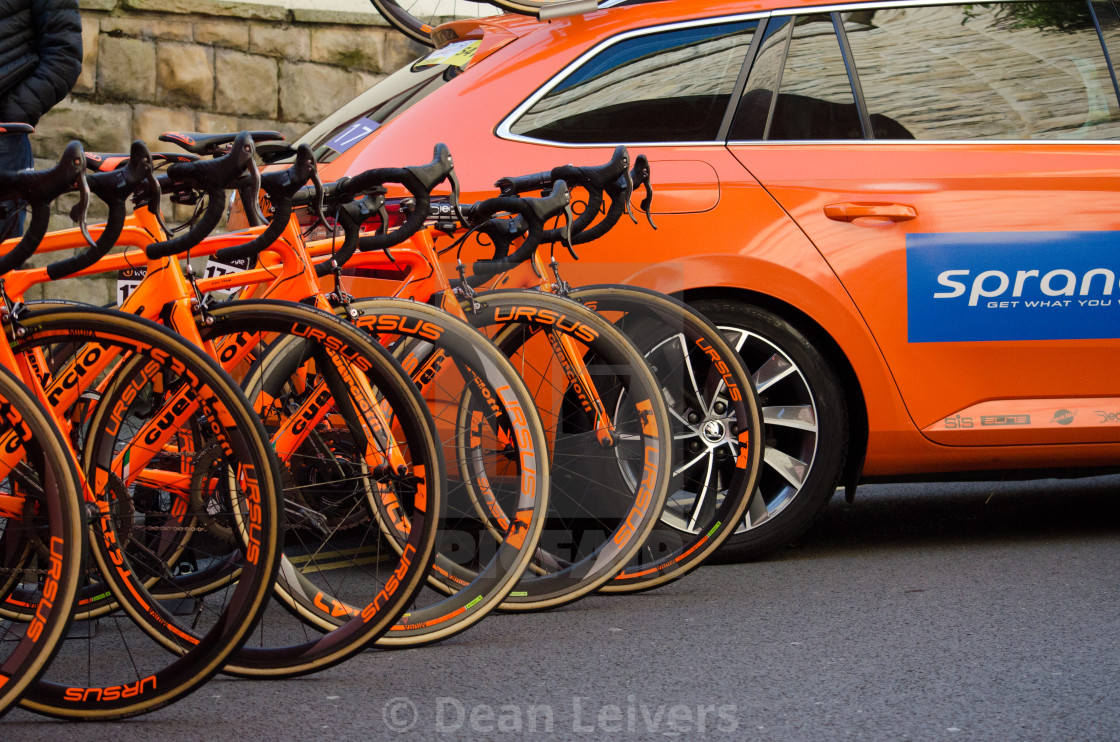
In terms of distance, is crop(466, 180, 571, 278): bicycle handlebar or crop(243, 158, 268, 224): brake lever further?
crop(466, 180, 571, 278): bicycle handlebar

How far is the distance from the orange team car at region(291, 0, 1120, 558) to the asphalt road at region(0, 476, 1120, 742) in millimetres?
448

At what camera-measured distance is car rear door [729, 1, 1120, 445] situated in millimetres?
4469

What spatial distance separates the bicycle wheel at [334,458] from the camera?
3.28m

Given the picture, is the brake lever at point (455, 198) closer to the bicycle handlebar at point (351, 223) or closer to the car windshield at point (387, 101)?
the bicycle handlebar at point (351, 223)

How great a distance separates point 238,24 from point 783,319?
7.06 m

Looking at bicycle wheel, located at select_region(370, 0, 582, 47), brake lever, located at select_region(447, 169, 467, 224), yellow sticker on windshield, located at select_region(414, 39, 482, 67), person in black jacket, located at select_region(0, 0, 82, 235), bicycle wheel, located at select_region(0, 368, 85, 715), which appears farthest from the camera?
person in black jacket, located at select_region(0, 0, 82, 235)

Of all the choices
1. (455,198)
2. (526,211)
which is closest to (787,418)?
(526,211)

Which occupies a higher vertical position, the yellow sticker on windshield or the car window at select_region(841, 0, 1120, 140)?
the yellow sticker on windshield

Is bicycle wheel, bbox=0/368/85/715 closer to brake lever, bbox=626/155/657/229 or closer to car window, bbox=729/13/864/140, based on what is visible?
brake lever, bbox=626/155/657/229

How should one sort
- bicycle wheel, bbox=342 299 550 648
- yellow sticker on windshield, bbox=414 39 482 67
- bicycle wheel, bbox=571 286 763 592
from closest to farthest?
bicycle wheel, bbox=342 299 550 648, bicycle wheel, bbox=571 286 763 592, yellow sticker on windshield, bbox=414 39 482 67

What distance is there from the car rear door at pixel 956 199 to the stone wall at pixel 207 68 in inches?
234

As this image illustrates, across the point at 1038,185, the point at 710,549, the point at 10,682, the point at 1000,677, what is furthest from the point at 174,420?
the point at 1038,185

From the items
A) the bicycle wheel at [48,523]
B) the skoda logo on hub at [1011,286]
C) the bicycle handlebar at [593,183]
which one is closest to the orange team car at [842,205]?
the skoda logo on hub at [1011,286]

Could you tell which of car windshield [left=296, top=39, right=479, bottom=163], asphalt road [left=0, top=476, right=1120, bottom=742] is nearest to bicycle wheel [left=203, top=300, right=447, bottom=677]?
asphalt road [left=0, top=476, right=1120, bottom=742]
